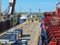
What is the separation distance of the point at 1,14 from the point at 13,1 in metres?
8.02

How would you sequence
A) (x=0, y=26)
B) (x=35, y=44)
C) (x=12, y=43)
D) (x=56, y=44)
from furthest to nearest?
(x=0, y=26), (x=35, y=44), (x=12, y=43), (x=56, y=44)

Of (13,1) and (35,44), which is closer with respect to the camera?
(35,44)

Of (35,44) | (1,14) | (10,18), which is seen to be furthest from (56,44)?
(1,14)

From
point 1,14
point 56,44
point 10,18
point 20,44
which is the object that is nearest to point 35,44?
point 20,44

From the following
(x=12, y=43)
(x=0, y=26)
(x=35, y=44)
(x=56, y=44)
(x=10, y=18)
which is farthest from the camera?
(x=10, y=18)

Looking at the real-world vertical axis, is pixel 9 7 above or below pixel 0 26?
above

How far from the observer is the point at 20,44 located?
37.3ft

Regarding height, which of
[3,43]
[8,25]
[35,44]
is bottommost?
[8,25]

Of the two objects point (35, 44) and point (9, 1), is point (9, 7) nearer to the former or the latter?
point (9, 1)

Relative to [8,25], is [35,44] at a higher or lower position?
higher

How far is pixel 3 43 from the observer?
10.1 metres

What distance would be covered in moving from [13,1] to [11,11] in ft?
6.97

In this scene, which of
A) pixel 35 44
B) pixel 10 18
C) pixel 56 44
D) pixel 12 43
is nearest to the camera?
pixel 56 44

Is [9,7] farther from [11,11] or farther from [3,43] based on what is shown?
[3,43]
